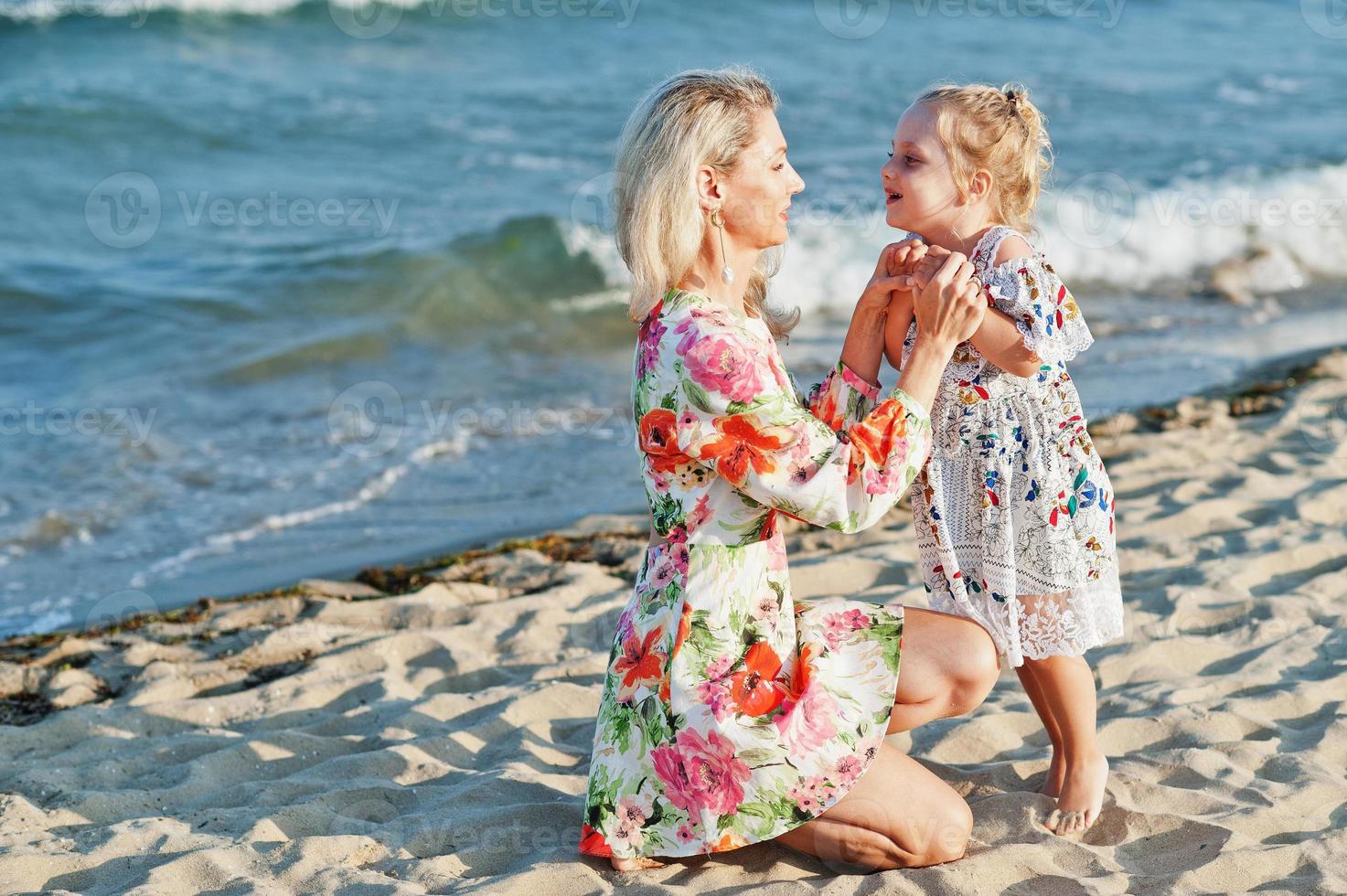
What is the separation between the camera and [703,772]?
2842 mm

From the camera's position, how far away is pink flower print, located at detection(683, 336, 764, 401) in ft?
8.99

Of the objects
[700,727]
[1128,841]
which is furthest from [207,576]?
[1128,841]

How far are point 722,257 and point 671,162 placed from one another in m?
0.26

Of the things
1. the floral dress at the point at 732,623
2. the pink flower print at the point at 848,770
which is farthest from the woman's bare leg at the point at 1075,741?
the pink flower print at the point at 848,770

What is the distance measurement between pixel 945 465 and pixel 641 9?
16.6 meters

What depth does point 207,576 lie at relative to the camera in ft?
18.6

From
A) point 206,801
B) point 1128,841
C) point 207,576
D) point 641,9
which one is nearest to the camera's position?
point 1128,841

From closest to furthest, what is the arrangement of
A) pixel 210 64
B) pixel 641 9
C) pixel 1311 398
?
pixel 1311 398, pixel 210 64, pixel 641 9

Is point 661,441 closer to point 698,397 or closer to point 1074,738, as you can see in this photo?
point 698,397

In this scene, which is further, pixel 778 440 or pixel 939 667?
pixel 939 667

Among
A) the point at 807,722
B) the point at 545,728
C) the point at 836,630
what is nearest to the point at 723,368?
the point at 836,630

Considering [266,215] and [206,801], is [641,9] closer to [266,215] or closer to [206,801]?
[266,215]

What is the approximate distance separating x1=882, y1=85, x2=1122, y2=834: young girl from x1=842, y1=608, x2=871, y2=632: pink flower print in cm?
23

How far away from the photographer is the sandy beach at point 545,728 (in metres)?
2.97
